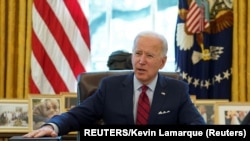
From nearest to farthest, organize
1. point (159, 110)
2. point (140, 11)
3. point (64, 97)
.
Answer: point (159, 110)
point (64, 97)
point (140, 11)

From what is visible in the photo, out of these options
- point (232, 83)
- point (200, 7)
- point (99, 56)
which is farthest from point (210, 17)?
point (99, 56)

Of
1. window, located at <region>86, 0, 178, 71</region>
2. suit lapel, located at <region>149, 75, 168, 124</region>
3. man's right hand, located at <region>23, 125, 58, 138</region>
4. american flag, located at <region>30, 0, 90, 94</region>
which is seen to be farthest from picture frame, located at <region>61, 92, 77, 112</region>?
man's right hand, located at <region>23, 125, 58, 138</region>

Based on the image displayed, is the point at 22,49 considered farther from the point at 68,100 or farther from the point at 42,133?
the point at 42,133

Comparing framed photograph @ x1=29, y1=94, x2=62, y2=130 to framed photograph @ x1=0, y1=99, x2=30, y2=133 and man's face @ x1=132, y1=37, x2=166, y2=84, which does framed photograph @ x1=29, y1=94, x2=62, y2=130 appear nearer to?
framed photograph @ x1=0, y1=99, x2=30, y2=133

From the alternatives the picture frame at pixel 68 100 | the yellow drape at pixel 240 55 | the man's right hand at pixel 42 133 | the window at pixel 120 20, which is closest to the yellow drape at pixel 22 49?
the yellow drape at pixel 240 55

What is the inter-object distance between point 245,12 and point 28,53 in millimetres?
1903

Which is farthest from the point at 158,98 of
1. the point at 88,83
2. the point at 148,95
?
the point at 88,83

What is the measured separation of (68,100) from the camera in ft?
13.4

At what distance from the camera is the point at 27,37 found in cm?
422

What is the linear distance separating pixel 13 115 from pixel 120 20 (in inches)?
51.1

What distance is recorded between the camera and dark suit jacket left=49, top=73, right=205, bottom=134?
9.32 ft

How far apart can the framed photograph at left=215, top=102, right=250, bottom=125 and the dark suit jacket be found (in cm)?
114

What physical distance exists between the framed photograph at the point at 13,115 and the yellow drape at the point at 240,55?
70.1 inches

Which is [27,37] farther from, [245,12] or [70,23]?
[245,12]
